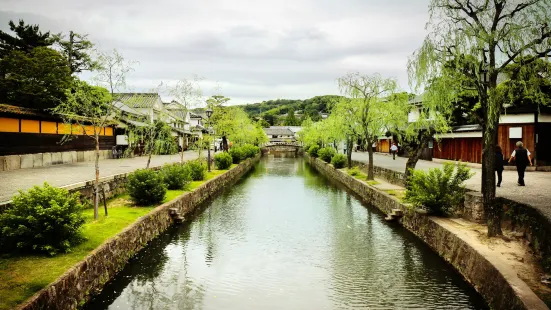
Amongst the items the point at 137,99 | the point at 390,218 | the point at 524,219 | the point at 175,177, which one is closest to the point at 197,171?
the point at 175,177

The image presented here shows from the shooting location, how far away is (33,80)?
2528 cm

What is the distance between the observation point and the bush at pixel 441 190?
13.1m

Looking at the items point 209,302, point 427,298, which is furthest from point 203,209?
point 427,298

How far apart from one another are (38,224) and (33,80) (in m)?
20.6

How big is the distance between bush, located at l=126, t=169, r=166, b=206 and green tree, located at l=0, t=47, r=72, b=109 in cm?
1257

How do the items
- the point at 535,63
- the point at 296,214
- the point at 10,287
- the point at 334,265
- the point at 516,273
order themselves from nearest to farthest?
the point at 10,287 < the point at 516,273 < the point at 535,63 < the point at 334,265 < the point at 296,214

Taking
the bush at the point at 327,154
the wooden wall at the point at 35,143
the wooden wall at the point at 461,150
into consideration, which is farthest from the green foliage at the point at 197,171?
the bush at the point at 327,154

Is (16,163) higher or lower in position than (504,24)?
lower

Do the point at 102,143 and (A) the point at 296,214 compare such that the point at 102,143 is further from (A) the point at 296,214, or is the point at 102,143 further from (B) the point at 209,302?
(B) the point at 209,302

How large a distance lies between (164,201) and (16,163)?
11648mm

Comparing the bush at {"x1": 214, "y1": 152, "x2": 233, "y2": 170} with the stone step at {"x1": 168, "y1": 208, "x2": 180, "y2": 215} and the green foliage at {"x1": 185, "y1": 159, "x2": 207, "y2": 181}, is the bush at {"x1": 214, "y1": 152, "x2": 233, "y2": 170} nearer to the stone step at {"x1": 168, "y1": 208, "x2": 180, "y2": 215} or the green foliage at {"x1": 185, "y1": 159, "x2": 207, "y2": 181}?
the green foliage at {"x1": 185, "y1": 159, "x2": 207, "y2": 181}

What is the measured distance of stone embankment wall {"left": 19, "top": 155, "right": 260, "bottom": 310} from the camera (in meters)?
6.98

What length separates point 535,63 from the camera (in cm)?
1006

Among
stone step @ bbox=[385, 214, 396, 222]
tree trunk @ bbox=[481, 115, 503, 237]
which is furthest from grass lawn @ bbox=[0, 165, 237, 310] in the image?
stone step @ bbox=[385, 214, 396, 222]
